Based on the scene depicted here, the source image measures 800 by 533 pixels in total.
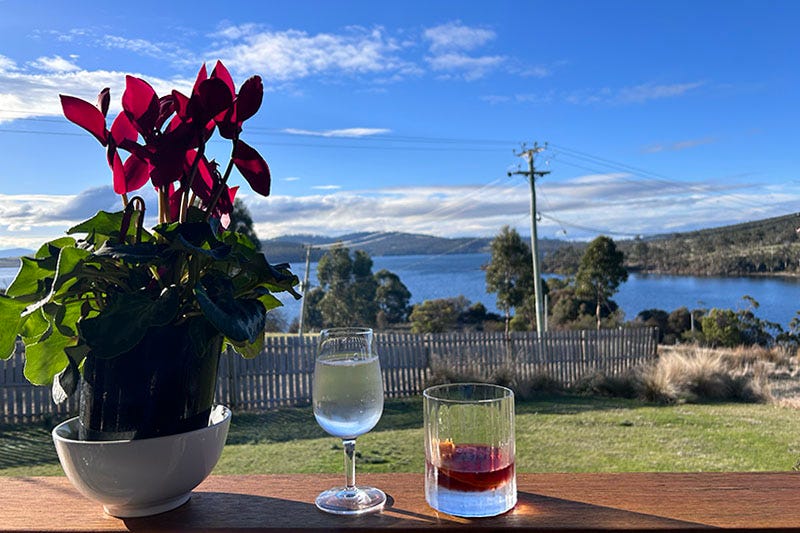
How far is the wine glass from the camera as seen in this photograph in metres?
0.61

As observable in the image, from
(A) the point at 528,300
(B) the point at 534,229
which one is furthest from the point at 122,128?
(B) the point at 534,229

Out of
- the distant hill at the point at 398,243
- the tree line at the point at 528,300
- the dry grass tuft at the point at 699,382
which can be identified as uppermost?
the distant hill at the point at 398,243

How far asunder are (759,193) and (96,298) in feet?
85.0

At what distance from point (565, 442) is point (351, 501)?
145 inches

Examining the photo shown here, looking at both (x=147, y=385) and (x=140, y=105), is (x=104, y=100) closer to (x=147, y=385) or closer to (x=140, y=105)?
(x=140, y=105)

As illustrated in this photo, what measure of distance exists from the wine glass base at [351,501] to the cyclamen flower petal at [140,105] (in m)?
0.45

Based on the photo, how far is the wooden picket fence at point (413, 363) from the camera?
16.5 feet

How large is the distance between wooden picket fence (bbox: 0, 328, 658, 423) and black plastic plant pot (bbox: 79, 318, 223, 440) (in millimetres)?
5088

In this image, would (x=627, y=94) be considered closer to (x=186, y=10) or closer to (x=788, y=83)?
(x=788, y=83)

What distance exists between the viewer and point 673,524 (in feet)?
1.82

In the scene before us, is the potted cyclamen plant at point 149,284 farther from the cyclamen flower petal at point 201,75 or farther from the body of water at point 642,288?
the body of water at point 642,288

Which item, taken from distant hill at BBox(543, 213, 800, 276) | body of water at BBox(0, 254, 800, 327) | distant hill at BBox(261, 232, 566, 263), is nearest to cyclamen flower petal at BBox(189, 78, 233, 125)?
distant hill at BBox(543, 213, 800, 276)

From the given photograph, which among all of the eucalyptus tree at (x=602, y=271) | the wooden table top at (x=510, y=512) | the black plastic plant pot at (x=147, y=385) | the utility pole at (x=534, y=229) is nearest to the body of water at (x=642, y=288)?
the eucalyptus tree at (x=602, y=271)

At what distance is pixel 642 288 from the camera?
12.9 metres
